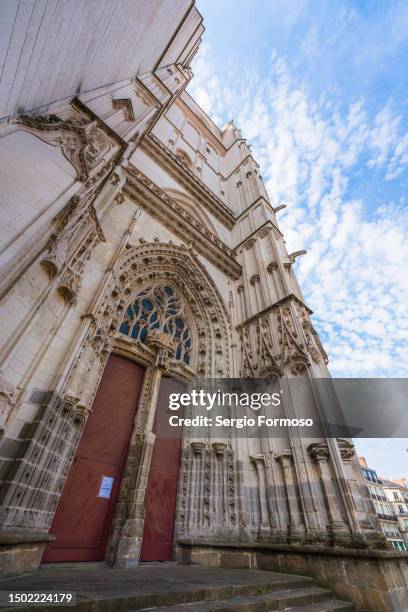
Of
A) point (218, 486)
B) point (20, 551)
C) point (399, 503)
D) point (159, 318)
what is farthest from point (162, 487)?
point (399, 503)

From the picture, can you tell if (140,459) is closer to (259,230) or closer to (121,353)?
(121,353)

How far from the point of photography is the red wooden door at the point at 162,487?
4.61 m

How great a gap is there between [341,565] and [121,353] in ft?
15.5

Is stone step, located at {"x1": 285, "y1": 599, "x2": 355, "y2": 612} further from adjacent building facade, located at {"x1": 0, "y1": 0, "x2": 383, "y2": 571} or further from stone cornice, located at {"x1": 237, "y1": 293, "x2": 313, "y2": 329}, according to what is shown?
stone cornice, located at {"x1": 237, "y1": 293, "x2": 313, "y2": 329}

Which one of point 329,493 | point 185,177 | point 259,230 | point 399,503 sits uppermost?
point 185,177

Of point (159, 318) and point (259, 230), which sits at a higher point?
point (259, 230)

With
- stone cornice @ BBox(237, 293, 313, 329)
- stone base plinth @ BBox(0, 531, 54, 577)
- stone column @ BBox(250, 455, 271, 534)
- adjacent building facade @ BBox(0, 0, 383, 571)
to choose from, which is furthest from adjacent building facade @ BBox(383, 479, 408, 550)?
stone base plinth @ BBox(0, 531, 54, 577)

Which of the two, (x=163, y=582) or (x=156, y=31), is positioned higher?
(x=156, y=31)

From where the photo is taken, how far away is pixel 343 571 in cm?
340

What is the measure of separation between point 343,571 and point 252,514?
6.16ft

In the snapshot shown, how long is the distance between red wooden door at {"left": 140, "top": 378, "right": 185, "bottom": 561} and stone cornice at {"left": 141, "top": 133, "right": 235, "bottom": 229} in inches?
328

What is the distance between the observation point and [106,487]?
4.41 meters

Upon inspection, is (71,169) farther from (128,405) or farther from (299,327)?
(299,327)

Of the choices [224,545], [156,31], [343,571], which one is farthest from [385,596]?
[156,31]
